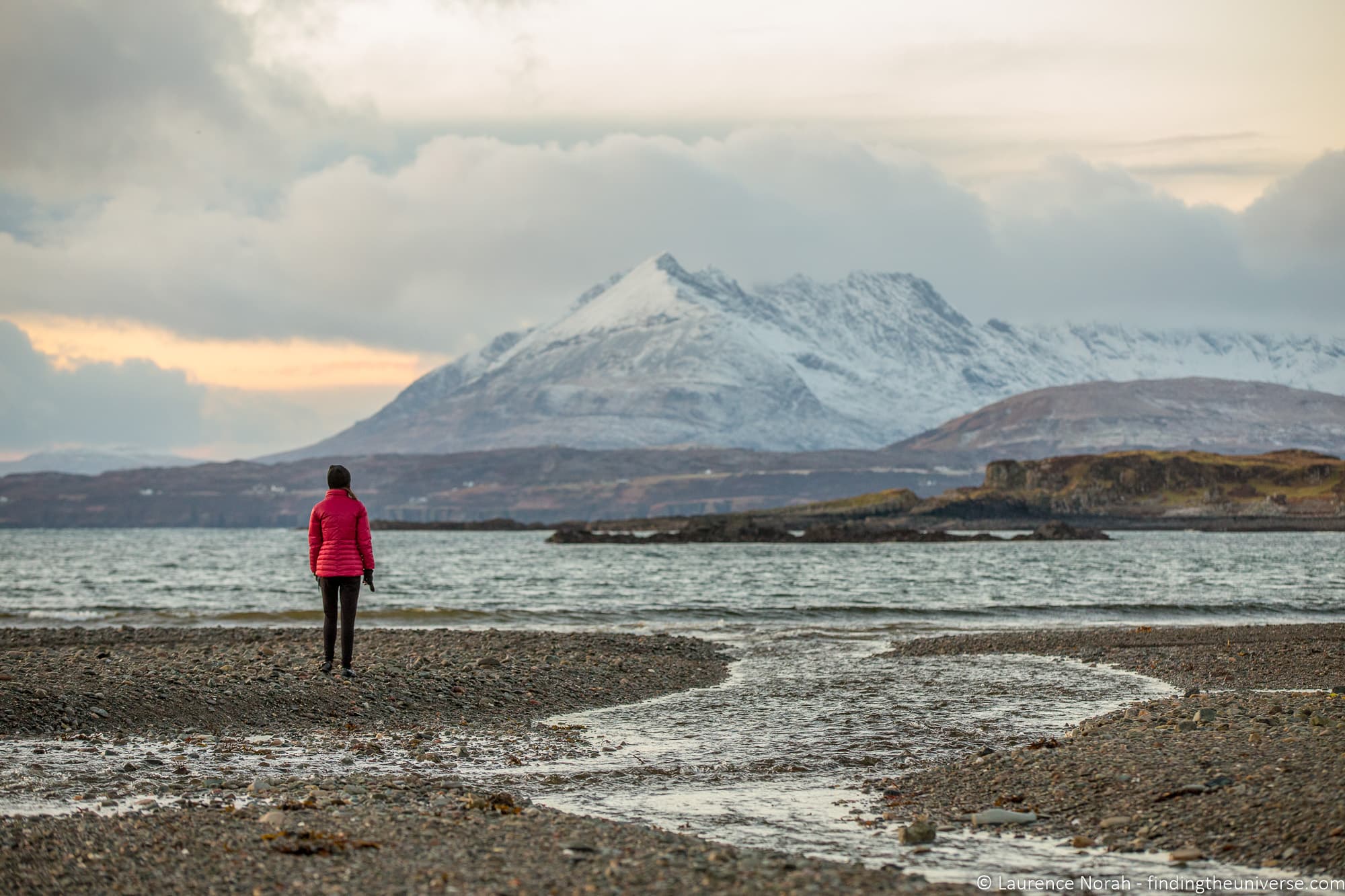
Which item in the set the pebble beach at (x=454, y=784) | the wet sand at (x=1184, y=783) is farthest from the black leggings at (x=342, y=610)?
the wet sand at (x=1184, y=783)

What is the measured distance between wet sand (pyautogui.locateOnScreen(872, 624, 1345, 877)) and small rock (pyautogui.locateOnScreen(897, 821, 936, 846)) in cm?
63

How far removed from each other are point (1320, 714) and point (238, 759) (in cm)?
1225

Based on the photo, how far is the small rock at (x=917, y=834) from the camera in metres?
10.6

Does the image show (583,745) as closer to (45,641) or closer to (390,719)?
(390,719)

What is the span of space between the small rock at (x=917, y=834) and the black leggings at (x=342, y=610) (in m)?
10.0

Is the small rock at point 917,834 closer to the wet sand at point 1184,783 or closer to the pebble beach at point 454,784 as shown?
the pebble beach at point 454,784

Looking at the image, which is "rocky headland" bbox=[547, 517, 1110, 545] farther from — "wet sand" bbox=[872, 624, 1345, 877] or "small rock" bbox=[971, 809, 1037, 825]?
"small rock" bbox=[971, 809, 1037, 825]

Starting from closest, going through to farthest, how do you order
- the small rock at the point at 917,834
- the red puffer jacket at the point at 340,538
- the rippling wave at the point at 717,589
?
the small rock at the point at 917,834
the red puffer jacket at the point at 340,538
the rippling wave at the point at 717,589

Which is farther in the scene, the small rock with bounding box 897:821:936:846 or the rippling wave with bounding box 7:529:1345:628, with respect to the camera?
the rippling wave with bounding box 7:529:1345:628

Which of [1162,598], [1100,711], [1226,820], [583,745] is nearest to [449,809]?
[583,745]

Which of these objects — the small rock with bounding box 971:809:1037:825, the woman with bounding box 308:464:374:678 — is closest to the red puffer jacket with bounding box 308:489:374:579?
the woman with bounding box 308:464:374:678

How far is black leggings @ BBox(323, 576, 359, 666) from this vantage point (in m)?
18.7

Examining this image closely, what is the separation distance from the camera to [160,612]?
4444 cm

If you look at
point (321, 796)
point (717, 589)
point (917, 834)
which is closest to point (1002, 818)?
point (917, 834)
